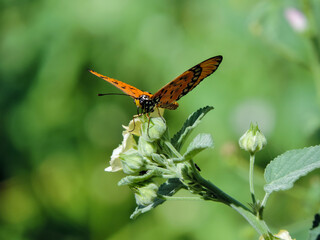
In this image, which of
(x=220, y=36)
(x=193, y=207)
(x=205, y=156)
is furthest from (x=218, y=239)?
(x=220, y=36)

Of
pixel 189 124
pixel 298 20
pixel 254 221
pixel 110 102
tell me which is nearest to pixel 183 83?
pixel 189 124

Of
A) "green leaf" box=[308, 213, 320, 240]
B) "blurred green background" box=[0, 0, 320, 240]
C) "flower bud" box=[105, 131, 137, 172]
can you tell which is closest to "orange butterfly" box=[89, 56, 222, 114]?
"flower bud" box=[105, 131, 137, 172]

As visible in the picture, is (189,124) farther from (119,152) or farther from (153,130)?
(119,152)

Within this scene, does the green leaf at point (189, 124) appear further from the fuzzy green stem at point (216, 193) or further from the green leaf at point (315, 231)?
the green leaf at point (315, 231)

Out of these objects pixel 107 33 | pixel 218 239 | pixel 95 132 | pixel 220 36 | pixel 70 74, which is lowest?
pixel 218 239

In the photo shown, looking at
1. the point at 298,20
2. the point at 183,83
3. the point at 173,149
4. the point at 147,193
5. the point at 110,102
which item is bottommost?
the point at 110,102

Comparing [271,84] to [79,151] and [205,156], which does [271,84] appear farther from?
[79,151]
